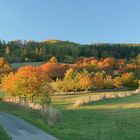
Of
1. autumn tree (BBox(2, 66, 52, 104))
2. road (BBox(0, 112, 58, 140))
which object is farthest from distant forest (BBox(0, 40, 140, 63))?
road (BBox(0, 112, 58, 140))

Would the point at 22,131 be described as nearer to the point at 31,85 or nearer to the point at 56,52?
the point at 31,85

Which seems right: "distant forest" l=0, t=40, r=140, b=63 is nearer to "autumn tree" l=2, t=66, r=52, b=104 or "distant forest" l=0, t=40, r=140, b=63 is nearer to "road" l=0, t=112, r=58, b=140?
"autumn tree" l=2, t=66, r=52, b=104

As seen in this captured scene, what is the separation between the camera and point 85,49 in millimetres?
195750

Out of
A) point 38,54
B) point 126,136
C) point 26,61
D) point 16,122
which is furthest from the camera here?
point 38,54

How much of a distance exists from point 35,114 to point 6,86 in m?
20.8

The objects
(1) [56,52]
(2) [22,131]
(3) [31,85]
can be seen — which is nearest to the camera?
(2) [22,131]

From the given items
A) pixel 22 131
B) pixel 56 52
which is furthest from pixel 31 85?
pixel 56 52

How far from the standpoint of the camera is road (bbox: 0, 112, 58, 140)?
1942cm

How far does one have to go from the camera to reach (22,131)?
21094 mm

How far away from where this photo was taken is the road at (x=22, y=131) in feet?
63.7

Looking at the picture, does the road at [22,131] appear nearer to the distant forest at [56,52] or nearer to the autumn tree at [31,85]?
the autumn tree at [31,85]

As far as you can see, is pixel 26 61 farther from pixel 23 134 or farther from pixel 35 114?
pixel 23 134

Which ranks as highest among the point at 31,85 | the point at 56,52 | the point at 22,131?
the point at 56,52

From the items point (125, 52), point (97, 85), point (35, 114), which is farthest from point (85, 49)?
point (35, 114)
